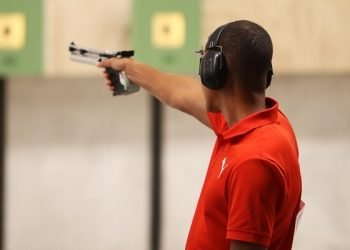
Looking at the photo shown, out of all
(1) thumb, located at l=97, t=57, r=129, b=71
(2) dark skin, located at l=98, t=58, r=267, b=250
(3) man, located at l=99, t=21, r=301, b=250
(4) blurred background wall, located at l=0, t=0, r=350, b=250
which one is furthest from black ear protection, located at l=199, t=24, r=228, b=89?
(4) blurred background wall, located at l=0, t=0, r=350, b=250

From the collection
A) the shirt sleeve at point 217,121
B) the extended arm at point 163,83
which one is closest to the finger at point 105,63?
the extended arm at point 163,83

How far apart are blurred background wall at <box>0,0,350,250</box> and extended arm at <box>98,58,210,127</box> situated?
0.38 meters

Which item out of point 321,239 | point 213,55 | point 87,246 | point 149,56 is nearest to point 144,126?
point 149,56

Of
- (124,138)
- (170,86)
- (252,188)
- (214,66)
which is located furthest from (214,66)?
(124,138)

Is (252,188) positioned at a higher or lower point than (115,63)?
lower

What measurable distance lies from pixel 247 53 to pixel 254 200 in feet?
0.80

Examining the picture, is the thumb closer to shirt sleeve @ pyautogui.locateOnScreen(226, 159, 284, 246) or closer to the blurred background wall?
the blurred background wall

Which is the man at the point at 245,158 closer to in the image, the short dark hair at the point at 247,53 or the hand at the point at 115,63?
the short dark hair at the point at 247,53

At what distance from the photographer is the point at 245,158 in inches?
39.4

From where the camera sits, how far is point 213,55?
3.47 ft

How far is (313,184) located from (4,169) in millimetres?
1067

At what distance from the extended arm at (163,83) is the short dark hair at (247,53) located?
413mm

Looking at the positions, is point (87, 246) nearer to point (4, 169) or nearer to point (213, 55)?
point (4, 169)

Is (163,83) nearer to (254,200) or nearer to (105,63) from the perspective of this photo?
(105,63)
